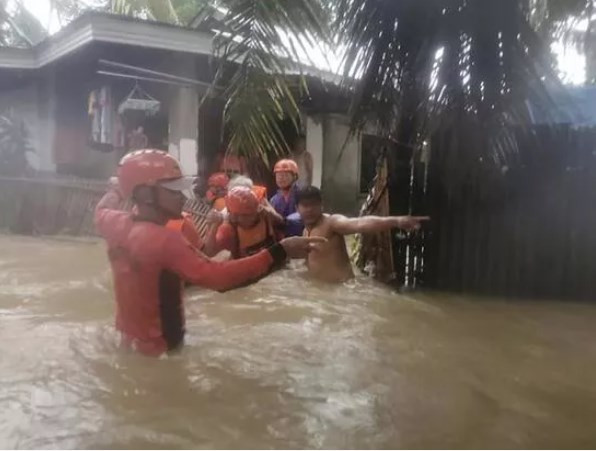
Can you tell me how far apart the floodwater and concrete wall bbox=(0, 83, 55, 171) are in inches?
301

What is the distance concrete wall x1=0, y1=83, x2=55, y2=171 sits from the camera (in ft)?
42.3

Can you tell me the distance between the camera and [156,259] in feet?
11.3

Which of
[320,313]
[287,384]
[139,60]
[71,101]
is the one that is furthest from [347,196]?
[287,384]

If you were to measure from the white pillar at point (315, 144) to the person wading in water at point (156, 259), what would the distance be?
8718 mm

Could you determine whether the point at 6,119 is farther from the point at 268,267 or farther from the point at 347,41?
the point at 268,267

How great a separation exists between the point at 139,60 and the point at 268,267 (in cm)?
832

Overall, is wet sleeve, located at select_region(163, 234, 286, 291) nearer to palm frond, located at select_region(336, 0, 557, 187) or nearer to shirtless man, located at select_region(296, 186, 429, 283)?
palm frond, located at select_region(336, 0, 557, 187)

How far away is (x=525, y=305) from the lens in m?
5.76

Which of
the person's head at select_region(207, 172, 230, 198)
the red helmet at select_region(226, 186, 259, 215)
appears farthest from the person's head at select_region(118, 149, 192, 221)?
the person's head at select_region(207, 172, 230, 198)

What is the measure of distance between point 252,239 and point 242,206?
1.30ft

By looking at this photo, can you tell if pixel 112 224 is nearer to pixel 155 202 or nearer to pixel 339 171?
pixel 155 202

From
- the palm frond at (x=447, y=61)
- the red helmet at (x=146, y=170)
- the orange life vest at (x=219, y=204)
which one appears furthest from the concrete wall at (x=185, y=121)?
the red helmet at (x=146, y=170)

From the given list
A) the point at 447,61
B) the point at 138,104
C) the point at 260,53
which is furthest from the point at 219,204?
the point at 260,53

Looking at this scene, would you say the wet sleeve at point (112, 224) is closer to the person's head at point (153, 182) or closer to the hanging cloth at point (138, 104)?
the person's head at point (153, 182)
